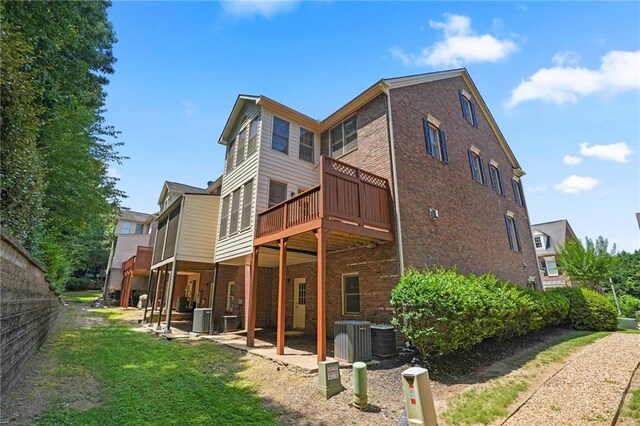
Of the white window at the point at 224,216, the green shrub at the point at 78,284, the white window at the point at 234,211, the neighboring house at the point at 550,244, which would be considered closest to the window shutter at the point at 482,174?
the white window at the point at 234,211

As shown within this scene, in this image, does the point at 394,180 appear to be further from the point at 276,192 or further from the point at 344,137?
the point at 276,192

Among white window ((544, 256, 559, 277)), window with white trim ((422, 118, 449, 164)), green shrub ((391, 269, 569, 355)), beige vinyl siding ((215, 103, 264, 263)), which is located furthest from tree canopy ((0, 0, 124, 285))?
white window ((544, 256, 559, 277))

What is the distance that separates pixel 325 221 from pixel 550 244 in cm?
3785

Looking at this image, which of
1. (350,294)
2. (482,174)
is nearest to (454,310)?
(350,294)

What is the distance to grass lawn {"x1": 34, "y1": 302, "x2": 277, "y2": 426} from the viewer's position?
4.71 meters

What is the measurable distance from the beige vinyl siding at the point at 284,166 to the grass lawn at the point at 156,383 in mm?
5365

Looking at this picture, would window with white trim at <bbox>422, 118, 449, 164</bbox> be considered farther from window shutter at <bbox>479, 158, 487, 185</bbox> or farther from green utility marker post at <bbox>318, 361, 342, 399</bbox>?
green utility marker post at <bbox>318, 361, 342, 399</bbox>

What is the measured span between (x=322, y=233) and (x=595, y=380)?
254 inches

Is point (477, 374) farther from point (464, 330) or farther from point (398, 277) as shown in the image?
point (398, 277)

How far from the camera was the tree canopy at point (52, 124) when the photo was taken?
5.31m

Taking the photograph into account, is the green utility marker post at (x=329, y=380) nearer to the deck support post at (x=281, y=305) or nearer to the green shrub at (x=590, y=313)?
the deck support post at (x=281, y=305)

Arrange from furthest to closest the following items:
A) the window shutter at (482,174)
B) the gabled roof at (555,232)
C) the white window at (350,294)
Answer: the gabled roof at (555,232) → the window shutter at (482,174) → the white window at (350,294)

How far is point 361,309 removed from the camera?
9.96 meters

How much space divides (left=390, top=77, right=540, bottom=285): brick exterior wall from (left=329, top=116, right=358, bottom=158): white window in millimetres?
1864
